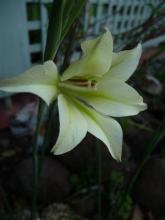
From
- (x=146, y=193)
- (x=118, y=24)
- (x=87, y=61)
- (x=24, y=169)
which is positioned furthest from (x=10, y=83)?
(x=118, y=24)

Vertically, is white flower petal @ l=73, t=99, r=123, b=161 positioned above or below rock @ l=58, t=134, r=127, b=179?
above

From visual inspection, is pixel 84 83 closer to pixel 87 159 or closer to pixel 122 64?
pixel 122 64

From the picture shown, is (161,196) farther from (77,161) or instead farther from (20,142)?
(20,142)

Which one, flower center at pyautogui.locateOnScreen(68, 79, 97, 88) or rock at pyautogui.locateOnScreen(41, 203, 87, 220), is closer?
flower center at pyautogui.locateOnScreen(68, 79, 97, 88)

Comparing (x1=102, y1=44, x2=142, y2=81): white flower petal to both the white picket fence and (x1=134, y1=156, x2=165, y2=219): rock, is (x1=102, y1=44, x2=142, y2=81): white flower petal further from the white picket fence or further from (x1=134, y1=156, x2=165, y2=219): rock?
the white picket fence

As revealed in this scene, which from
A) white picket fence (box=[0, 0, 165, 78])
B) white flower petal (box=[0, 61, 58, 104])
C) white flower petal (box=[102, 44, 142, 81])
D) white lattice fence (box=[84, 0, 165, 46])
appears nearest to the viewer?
white flower petal (box=[0, 61, 58, 104])

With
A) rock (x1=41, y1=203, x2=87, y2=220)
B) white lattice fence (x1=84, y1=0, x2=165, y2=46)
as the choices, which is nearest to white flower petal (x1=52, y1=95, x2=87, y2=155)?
rock (x1=41, y1=203, x2=87, y2=220)

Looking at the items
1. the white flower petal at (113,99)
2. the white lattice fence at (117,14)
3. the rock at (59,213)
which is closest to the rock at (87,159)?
the rock at (59,213)

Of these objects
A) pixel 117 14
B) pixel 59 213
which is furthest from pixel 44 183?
pixel 117 14
